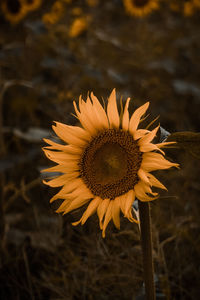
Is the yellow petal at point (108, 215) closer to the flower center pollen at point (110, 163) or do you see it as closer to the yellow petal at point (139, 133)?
the flower center pollen at point (110, 163)

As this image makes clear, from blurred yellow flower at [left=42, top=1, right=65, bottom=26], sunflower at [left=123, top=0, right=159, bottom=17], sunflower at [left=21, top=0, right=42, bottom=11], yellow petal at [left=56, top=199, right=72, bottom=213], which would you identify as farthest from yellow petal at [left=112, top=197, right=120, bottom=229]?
sunflower at [left=123, top=0, right=159, bottom=17]

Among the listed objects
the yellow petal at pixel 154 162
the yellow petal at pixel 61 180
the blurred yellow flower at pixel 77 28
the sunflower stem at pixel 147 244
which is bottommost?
the sunflower stem at pixel 147 244

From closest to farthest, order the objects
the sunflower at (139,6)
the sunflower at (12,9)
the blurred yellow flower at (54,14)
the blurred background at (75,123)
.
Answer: the blurred background at (75,123) < the blurred yellow flower at (54,14) < the sunflower at (12,9) < the sunflower at (139,6)

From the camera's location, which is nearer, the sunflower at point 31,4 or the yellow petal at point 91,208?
the yellow petal at point 91,208

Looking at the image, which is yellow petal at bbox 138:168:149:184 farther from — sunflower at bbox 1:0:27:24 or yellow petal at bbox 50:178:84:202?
sunflower at bbox 1:0:27:24

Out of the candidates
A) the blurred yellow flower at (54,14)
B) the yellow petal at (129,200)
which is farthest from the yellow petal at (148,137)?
the blurred yellow flower at (54,14)

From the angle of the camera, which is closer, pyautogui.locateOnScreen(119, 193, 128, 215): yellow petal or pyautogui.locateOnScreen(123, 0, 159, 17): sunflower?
pyautogui.locateOnScreen(119, 193, 128, 215): yellow petal

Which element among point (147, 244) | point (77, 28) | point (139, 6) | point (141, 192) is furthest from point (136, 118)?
point (139, 6)

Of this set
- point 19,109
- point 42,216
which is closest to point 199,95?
point 19,109
